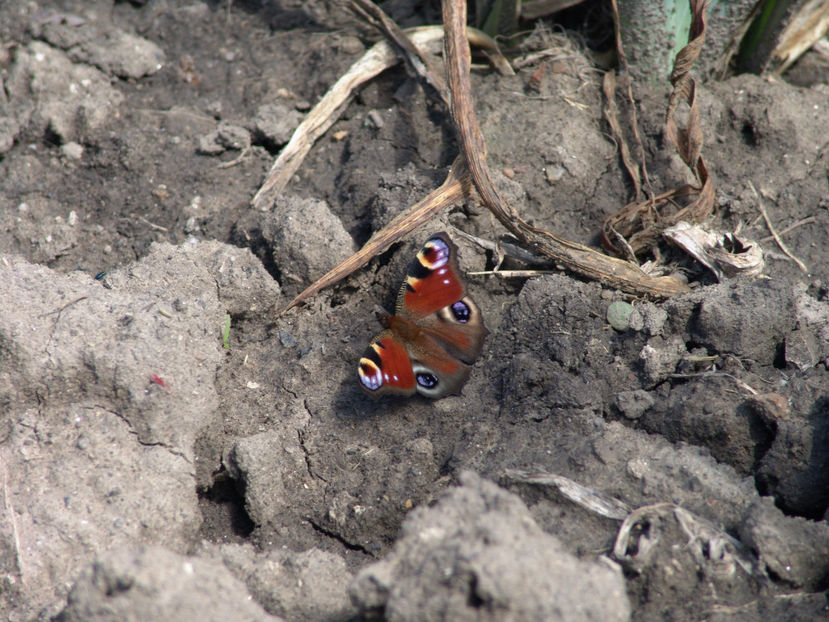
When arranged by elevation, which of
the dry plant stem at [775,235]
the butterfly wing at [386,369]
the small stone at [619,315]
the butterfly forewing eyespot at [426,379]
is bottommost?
the butterfly forewing eyespot at [426,379]

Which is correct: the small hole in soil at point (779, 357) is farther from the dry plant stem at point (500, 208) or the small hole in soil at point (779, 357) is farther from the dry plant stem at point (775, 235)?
the dry plant stem at point (775, 235)

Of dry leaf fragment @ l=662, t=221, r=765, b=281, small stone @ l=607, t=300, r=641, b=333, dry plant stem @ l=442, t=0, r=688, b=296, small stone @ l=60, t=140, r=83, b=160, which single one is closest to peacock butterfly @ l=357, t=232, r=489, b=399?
dry plant stem @ l=442, t=0, r=688, b=296

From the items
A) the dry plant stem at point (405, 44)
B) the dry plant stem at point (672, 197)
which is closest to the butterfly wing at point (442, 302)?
the dry plant stem at point (672, 197)

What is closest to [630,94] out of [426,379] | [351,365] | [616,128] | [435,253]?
[616,128]

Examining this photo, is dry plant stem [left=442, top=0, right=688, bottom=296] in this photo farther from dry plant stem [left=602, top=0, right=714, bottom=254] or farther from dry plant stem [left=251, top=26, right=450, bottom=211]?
dry plant stem [left=251, top=26, right=450, bottom=211]

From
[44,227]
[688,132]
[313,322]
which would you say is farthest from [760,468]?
[44,227]

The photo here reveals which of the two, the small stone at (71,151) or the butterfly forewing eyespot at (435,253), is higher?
the butterfly forewing eyespot at (435,253)

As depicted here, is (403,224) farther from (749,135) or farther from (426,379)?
(749,135)
